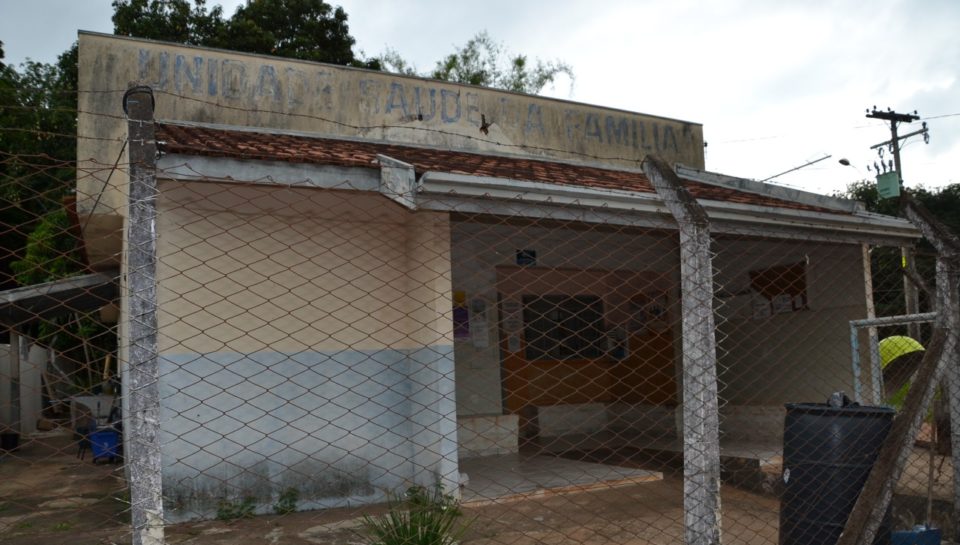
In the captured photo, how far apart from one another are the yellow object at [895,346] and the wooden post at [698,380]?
546cm

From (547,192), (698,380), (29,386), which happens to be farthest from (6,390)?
(698,380)

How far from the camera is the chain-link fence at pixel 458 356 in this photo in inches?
134

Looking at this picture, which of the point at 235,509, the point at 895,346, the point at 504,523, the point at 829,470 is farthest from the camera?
the point at 895,346

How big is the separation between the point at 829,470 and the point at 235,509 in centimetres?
397

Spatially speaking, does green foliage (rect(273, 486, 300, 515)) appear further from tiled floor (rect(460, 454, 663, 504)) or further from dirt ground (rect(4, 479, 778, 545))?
tiled floor (rect(460, 454, 663, 504))

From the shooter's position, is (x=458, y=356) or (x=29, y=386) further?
(x=29, y=386)

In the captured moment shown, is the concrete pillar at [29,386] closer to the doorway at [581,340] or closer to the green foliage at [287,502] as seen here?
the doorway at [581,340]

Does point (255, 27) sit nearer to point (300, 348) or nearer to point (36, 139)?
point (36, 139)

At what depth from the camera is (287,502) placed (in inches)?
217

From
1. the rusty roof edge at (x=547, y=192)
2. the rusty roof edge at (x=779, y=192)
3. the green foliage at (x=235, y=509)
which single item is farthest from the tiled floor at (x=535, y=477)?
the rusty roof edge at (x=779, y=192)

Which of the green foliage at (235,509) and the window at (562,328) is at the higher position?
the window at (562,328)

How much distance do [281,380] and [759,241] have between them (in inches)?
205

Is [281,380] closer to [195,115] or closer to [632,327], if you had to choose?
[195,115]

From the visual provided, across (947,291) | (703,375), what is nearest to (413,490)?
(703,375)
